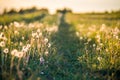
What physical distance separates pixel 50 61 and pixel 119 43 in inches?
82.0

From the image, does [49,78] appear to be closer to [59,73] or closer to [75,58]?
[59,73]

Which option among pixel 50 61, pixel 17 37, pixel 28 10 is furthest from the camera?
pixel 28 10

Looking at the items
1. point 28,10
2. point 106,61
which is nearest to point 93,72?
point 106,61

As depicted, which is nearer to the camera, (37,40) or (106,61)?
(106,61)

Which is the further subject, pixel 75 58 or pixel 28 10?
pixel 28 10

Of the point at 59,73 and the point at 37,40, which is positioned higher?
the point at 37,40

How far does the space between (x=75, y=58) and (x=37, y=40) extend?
1.28 metres

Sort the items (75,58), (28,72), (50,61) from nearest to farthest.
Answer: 1. (28,72)
2. (50,61)
3. (75,58)

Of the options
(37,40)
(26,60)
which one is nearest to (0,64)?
(26,60)

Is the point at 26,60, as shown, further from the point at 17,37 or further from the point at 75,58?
the point at 17,37

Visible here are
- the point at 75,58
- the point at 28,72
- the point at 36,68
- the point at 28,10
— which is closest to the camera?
the point at 28,72

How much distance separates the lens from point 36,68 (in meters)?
7.81

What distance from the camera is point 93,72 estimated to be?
808 centimetres

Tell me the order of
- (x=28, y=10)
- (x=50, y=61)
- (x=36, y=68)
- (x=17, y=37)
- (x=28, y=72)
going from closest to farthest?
(x=28, y=72) → (x=36, y=68) → (x=50, y=61) → (x=17, y=37) → (x=28, y=10)
